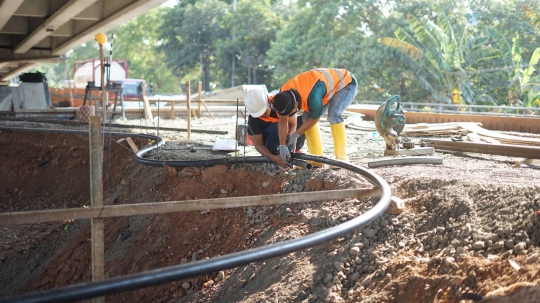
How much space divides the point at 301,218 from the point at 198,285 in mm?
1326

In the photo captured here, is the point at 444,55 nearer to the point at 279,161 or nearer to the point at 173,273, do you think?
the point at 279,161

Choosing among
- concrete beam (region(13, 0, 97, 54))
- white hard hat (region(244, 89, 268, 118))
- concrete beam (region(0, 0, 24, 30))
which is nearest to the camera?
white hard hat (region(244, 89, 268, 118))

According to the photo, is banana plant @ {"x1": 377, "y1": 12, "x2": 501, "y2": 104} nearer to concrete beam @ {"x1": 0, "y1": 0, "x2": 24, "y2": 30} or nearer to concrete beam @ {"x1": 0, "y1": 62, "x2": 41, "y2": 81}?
concrete beam @ {"x1": 0, "y1": 0, "x2": 24, "y2": 30}

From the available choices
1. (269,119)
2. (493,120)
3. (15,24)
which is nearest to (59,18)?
(15,24)

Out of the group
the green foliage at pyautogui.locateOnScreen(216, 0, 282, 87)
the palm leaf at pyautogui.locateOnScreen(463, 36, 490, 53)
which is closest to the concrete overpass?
the palm leaf at pyautogui.locateOnScreen(463, 36, 490, 53)

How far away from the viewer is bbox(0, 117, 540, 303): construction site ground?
4.31 metres

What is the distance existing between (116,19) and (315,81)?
33.1 feet

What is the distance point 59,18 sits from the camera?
14.9 meters

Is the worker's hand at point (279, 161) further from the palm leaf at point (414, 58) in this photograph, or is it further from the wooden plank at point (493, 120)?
the palm leaf at point (414, 58)

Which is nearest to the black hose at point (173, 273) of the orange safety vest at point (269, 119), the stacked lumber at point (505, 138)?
the orange safety vest at point (269, 119)

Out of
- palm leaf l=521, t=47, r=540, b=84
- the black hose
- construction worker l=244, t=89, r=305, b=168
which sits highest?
palm leaf l=521, t=47, r=540, b=84

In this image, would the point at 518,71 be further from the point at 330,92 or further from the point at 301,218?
the point at 301,218

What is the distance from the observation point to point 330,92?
7.15 meters

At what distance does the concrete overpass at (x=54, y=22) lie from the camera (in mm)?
13898
